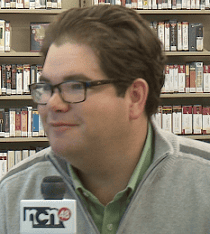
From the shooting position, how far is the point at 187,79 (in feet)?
10.0

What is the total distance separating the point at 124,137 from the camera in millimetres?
694

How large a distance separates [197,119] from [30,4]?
161 cm

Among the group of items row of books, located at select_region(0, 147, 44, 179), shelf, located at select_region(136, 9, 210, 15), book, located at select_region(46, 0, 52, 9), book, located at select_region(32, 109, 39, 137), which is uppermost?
book, located at select_region(46, 0, 52, 9)

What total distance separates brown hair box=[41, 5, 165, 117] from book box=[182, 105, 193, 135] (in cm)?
239

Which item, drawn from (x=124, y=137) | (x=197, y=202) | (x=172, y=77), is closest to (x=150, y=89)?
Result: (x=124, y=137)

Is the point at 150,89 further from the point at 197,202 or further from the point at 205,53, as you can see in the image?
the point at 205,53

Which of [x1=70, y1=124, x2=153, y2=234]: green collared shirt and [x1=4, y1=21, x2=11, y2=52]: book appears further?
[x1=4, y1=21, x2=11, y2=52]: book

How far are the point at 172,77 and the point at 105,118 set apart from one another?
2503 mm

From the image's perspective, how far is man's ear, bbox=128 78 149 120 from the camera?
2.26 feet

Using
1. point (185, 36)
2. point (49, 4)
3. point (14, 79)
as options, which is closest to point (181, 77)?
point (185, 36)

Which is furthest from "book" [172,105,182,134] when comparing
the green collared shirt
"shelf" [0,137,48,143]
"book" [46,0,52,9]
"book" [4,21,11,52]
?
the green collared shirt

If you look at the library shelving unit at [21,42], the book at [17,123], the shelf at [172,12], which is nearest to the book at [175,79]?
the shelf at [172,12]

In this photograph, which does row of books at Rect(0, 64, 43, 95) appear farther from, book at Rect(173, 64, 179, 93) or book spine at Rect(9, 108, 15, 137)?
book at Rect(173, 64, 179, 93)

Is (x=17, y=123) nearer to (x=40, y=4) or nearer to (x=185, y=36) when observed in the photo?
(x=40, y=4)
